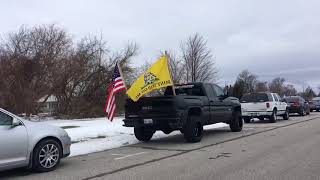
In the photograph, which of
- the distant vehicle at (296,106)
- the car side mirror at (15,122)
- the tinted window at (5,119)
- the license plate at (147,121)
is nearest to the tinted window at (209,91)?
the license plate at (147,121)

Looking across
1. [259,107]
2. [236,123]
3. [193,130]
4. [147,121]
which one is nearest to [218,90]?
[236,123]

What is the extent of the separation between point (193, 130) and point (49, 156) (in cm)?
563

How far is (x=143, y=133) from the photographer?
591 inches

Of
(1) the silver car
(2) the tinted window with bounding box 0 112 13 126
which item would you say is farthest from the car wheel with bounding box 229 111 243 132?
(2) the tinted window with bounding box 0 112 13 126

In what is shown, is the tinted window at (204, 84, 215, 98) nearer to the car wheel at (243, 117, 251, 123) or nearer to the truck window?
the truck window

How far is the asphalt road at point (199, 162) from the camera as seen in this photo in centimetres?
845

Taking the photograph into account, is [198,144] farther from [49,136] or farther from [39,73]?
[39,73]

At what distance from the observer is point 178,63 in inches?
1554

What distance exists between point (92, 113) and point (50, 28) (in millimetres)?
6193

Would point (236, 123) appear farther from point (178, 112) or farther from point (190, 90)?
point (178, 112)

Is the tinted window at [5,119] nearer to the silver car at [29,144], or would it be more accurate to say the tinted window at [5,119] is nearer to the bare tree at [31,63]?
the silver car at [29,144]

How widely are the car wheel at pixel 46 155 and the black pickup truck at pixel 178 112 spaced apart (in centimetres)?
447

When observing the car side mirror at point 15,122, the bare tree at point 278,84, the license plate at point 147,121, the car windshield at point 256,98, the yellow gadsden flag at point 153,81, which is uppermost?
the bare tree at point 278,84

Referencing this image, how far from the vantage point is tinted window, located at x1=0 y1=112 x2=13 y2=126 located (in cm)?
861
